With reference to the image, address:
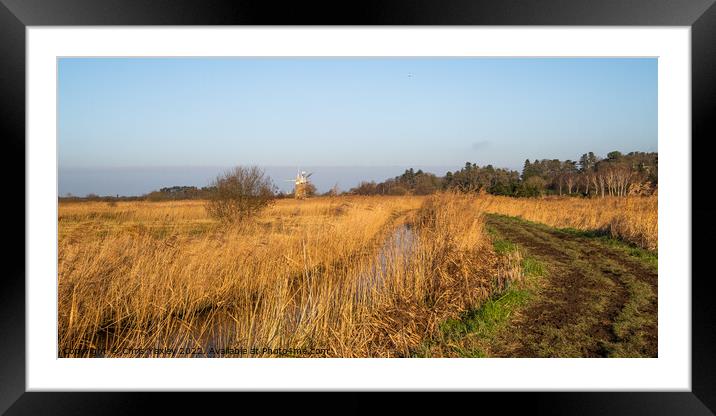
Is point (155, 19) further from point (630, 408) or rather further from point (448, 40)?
point (630, 408)

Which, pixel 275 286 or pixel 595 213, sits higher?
pixel 595 213

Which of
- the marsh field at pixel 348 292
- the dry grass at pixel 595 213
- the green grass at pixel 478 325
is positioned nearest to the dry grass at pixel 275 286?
the marsh field at pixel 348 292

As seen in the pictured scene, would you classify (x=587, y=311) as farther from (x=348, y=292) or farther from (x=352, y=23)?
(x=352, y=23)

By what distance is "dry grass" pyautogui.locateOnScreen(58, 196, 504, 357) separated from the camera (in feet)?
12.0

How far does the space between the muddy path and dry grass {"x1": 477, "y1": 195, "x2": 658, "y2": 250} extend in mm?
608

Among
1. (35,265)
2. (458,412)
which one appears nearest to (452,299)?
(458,412)

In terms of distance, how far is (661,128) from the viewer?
106 inches

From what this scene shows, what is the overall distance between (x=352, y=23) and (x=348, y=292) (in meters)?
2.52

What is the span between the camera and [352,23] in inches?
97.7

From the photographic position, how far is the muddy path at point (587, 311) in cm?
357

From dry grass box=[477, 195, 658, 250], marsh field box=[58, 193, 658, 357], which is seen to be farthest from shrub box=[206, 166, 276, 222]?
dry grass box=[477, 195, 658, 250]

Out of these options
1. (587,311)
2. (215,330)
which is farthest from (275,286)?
(587,311)

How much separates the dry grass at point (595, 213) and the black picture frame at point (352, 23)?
5.21 m

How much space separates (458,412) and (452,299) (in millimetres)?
1954
